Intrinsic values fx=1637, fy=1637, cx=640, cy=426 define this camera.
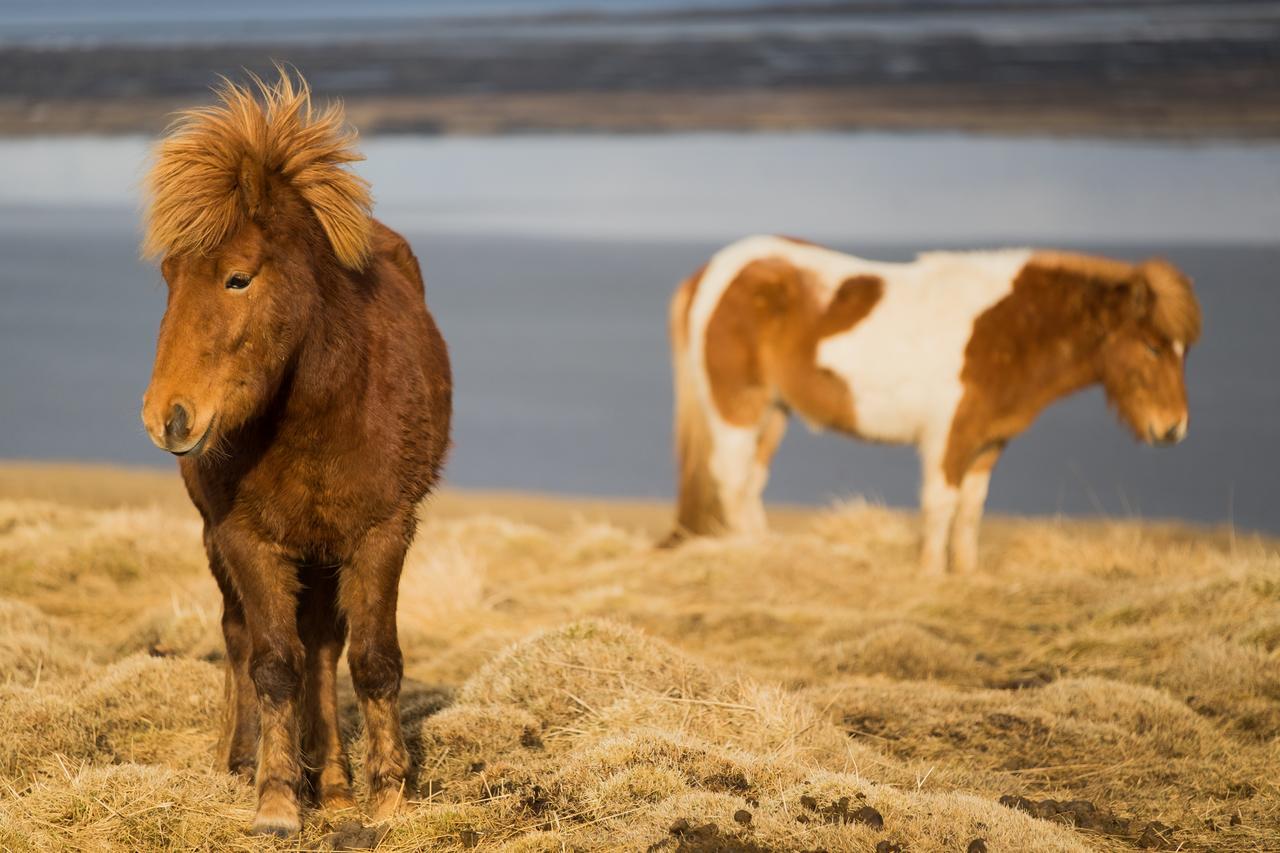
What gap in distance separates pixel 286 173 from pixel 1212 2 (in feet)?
168

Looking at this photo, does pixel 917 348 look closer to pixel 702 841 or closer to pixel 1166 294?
pixel 1166 294

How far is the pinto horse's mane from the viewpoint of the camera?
4410mm

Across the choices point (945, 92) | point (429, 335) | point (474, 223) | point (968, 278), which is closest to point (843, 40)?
point (945, 92)

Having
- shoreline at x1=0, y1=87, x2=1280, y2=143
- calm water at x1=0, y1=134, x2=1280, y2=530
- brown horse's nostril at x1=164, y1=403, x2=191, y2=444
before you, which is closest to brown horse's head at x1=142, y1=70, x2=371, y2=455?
brown horse's nostril at x1=164, y1=403, x2=191, y2=444

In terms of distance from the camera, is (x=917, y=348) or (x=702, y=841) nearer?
(x=702, y=841)

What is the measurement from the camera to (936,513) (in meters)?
8.95

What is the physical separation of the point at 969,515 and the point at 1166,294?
1.59m

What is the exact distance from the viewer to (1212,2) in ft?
167

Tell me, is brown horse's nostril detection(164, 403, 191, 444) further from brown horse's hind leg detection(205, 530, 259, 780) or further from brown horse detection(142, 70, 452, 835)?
brown horse's hind leg detection(205, 530, 259, 780)

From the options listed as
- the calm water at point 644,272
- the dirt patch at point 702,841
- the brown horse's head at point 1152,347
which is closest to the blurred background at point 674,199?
the calm water at point 644,272

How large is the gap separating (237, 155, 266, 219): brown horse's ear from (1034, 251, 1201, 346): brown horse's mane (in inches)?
225

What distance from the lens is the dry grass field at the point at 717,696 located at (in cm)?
462

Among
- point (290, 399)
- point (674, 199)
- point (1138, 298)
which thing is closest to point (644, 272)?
point (674, 199)

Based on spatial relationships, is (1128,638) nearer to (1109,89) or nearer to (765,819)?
(765,819)
